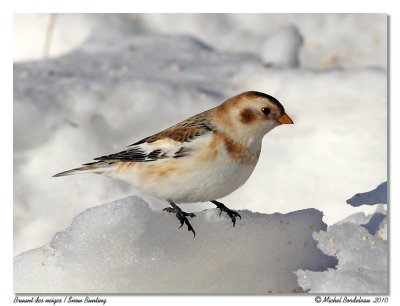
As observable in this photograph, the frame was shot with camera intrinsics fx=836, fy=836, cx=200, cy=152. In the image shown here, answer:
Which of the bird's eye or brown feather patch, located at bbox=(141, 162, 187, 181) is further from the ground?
the bird's eye

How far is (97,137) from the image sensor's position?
5.79m

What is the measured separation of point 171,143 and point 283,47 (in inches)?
115

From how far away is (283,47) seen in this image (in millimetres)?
6707

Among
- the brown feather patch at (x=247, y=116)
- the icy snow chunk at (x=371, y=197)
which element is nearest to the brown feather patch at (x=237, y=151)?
the brown feather patch at (x=247, y=116)

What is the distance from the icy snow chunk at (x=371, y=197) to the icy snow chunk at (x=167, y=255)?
39.5 inches

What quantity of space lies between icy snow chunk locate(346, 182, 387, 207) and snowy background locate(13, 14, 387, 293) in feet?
0.05

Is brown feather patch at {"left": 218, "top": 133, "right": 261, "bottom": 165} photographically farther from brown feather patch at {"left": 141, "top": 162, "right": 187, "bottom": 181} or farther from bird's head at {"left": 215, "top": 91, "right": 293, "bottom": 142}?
brown feather patch at {"left": 141, "top": 162, "right": 187, "bottom": 181}

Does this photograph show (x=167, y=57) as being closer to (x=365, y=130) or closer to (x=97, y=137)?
(x=97, y=137)

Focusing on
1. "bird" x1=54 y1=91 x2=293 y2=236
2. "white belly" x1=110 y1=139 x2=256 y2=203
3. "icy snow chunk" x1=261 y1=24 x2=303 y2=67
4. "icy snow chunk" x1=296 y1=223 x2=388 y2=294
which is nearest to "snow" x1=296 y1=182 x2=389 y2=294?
"icy snow chunk" x1=296 y1=223 x2=388 y2=294

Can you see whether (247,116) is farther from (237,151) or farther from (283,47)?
(283,47)

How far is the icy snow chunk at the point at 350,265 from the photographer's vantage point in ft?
13.0

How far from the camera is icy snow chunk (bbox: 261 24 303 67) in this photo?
261 inches

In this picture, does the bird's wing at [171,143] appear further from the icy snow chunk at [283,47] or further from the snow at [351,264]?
the icy snow chunk at [283,47]

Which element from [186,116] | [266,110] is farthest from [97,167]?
[186,116]
